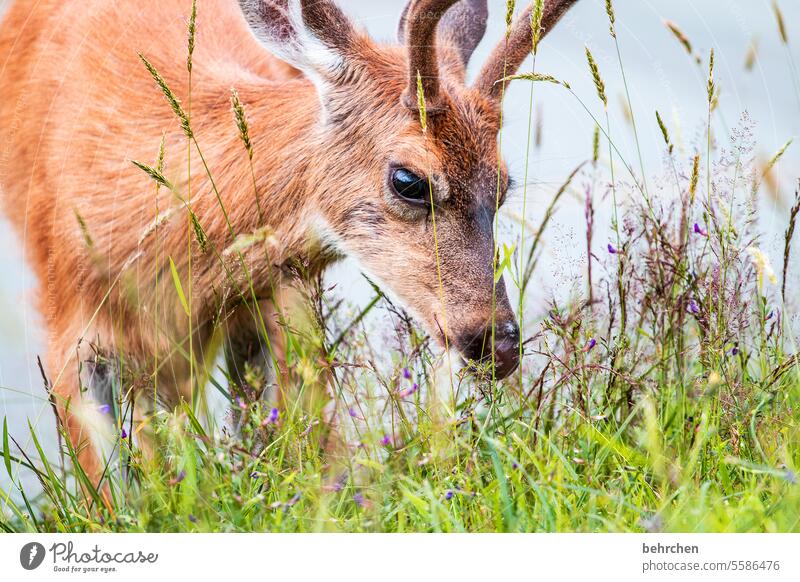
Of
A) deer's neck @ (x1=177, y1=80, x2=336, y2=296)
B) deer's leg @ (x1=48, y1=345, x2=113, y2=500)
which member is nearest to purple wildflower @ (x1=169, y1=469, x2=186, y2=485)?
deer's leg @ (x1=48, y1=345, x2=113, y2=500)

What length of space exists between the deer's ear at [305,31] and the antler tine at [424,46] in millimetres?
364

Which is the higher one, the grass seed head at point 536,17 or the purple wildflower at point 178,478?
the grass seed head at point 536,17

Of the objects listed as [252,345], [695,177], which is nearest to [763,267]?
[695,177]

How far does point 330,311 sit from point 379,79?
101cm

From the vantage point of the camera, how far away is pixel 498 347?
319cm

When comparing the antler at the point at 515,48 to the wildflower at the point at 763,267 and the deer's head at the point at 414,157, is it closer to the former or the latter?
the deer's head at the point at 414,157

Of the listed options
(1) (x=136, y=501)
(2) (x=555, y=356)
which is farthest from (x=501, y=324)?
(1) (x=136, y=501)

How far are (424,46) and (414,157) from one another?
0.40m

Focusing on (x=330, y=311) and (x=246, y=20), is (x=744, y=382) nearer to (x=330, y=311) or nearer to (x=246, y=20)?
(x=330, y=311)

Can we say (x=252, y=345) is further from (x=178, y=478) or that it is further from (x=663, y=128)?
(x=663, y=128)

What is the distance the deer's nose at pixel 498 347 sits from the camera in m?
3.17

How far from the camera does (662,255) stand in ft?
11.1
